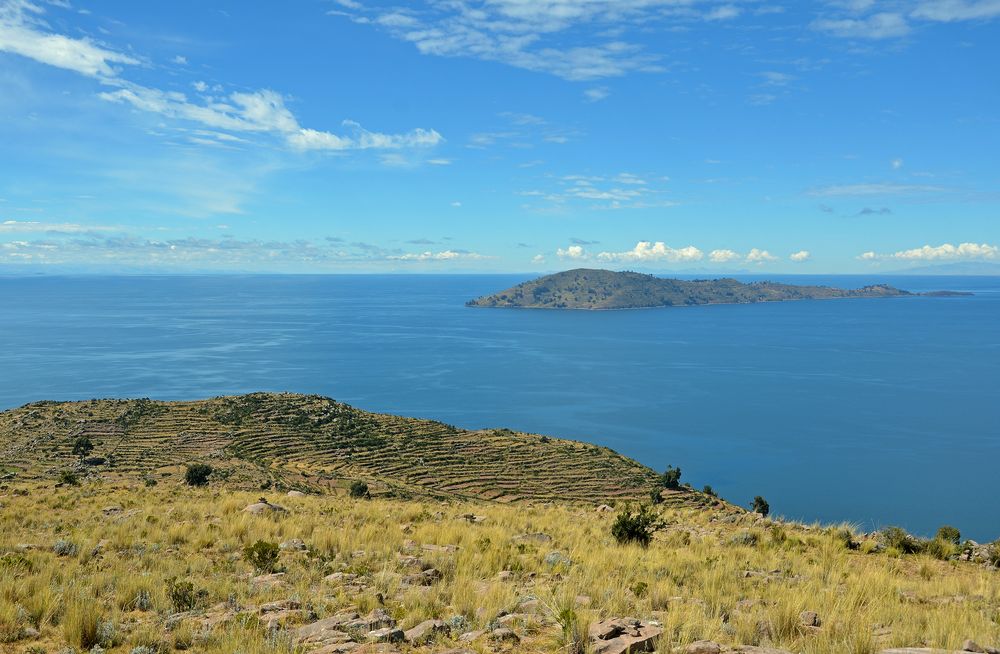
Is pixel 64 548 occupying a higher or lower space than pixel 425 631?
lower

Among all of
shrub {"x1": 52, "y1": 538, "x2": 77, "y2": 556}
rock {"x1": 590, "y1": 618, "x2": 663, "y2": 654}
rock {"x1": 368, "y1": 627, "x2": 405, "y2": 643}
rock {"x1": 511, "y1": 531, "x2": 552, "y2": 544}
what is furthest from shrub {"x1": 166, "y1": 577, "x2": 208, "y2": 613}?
rock {"x1": 511, "y1": 531, "x2": 552, "y2": 544}

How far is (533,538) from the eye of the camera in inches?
520

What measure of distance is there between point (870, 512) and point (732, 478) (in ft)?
54.4

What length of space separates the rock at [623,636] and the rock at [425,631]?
1.72 metres

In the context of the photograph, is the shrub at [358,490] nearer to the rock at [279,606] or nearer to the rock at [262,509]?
the rock at [262,509]

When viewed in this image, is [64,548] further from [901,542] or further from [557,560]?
[901,542]

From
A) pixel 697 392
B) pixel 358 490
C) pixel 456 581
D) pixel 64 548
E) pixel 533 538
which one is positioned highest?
pixel 456 581

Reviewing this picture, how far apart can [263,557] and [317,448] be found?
165 ft

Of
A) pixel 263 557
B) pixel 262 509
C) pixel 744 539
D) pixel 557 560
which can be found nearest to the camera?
pixel 263 557

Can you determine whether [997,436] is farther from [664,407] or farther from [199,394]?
[199,394]

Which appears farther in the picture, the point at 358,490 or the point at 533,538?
the point at 358,490

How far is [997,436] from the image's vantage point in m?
95.4

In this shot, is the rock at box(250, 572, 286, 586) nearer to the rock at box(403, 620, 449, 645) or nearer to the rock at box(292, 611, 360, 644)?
the rock at box(292, 611, 360, 644)

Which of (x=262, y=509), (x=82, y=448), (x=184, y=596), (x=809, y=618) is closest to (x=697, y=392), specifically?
(x=82, y=448)
